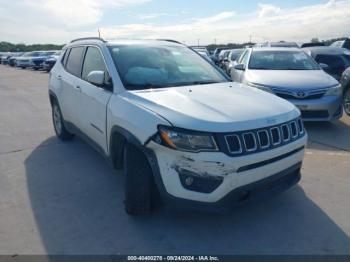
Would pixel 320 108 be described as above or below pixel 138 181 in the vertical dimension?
below

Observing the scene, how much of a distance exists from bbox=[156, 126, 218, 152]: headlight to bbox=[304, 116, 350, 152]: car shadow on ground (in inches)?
133

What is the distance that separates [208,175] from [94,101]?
1.92m

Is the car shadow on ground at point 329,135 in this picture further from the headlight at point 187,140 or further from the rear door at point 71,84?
the rear door at point 71,84

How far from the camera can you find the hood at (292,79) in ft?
21.1

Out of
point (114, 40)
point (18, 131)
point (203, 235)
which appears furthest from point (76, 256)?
point (18, 131)

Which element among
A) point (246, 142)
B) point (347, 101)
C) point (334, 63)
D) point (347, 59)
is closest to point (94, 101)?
point (246, 142)

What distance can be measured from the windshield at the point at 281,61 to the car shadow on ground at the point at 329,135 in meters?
1.46

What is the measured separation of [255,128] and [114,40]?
8.26 feet

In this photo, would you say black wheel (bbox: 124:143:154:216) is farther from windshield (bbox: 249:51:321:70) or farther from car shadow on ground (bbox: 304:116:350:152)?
windshield (bbox: 249:51:321:70)

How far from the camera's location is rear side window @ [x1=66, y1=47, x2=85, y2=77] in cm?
492

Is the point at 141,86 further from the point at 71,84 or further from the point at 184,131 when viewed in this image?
the point at 71,84

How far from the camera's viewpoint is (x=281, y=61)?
792cm

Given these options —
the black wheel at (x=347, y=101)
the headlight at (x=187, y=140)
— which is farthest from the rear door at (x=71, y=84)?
the black wheel at (x=347, y=101)

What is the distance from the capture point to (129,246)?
2.91m
